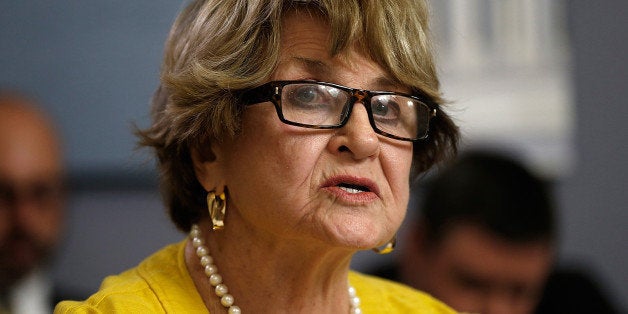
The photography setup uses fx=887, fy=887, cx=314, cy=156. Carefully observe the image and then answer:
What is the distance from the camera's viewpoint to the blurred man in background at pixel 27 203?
2527 mm

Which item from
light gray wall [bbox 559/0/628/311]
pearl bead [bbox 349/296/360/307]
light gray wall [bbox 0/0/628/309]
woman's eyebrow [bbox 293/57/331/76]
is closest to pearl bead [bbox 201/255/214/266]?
pearl bead [bbox 349/296/360/307]

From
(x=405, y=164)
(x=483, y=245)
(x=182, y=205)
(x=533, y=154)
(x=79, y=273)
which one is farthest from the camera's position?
(x=533, y=154)

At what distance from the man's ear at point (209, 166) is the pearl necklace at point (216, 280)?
0.12 m

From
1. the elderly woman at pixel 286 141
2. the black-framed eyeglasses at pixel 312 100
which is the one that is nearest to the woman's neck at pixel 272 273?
the elderly woman at pixel 286 141

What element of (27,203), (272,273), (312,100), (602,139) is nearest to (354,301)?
(272,273)

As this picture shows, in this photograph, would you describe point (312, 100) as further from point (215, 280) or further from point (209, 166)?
point (215, 280)

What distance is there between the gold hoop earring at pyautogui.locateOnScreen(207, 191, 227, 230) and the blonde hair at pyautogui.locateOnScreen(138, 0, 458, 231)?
0.27 feet

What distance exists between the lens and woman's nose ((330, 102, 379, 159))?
1555 millimetres

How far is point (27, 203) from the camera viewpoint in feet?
8.46

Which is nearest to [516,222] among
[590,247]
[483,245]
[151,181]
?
[483,245]

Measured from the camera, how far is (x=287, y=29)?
63.2 inches

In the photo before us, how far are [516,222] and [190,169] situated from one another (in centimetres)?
156

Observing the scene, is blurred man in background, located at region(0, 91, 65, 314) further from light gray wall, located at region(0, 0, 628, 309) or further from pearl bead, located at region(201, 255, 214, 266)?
pearl bead, located at region(201, 255, 214, 266)

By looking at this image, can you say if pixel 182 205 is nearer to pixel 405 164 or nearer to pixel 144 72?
pixel 405 164
